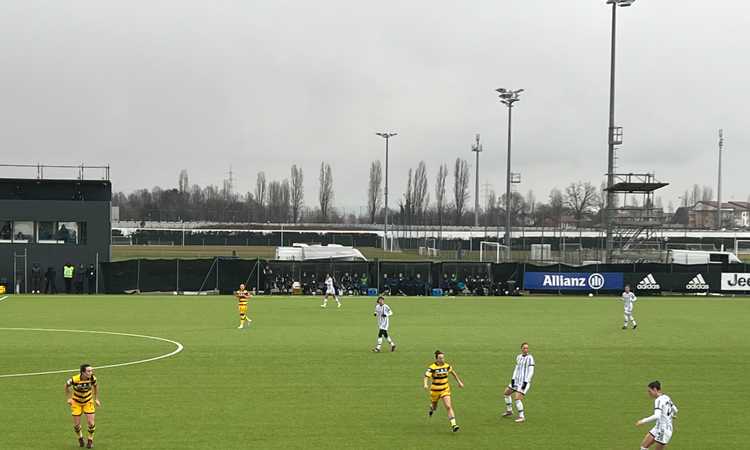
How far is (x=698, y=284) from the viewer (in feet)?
189

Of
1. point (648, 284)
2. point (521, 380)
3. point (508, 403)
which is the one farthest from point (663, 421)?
point (648, 284)

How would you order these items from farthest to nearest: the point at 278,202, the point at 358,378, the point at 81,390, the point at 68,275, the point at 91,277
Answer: the point at 278,202
the point at 91,277
the point at 68,275
the point at 358,378
the point at 81,390

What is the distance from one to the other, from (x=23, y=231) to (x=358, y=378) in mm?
37420

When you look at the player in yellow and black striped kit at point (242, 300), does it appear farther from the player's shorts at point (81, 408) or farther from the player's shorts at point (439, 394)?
the player's shorts at point (81, 408)

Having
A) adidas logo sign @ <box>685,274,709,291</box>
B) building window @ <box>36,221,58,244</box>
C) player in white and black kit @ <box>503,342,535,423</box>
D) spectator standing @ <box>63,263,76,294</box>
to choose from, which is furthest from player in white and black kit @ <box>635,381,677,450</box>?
building window @ <box>36,221,58,244</box>

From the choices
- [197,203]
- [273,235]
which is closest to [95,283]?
[273,235]

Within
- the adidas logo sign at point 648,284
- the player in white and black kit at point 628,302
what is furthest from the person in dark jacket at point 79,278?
the adidas logo sign at point 648,284

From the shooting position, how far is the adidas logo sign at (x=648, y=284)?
57.1 metres

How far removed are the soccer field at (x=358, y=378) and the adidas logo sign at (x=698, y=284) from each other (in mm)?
15536

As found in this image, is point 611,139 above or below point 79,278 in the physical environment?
above

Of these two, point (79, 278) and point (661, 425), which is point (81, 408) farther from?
point (79, 278)

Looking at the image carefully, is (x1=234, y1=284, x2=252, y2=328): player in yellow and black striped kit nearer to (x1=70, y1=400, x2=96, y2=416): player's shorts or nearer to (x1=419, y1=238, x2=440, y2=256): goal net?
(x1=70, y1=400, x2=96, y2=416): player's shorts

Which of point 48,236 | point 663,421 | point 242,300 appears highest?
point 48,236

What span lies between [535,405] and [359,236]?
328 feet
